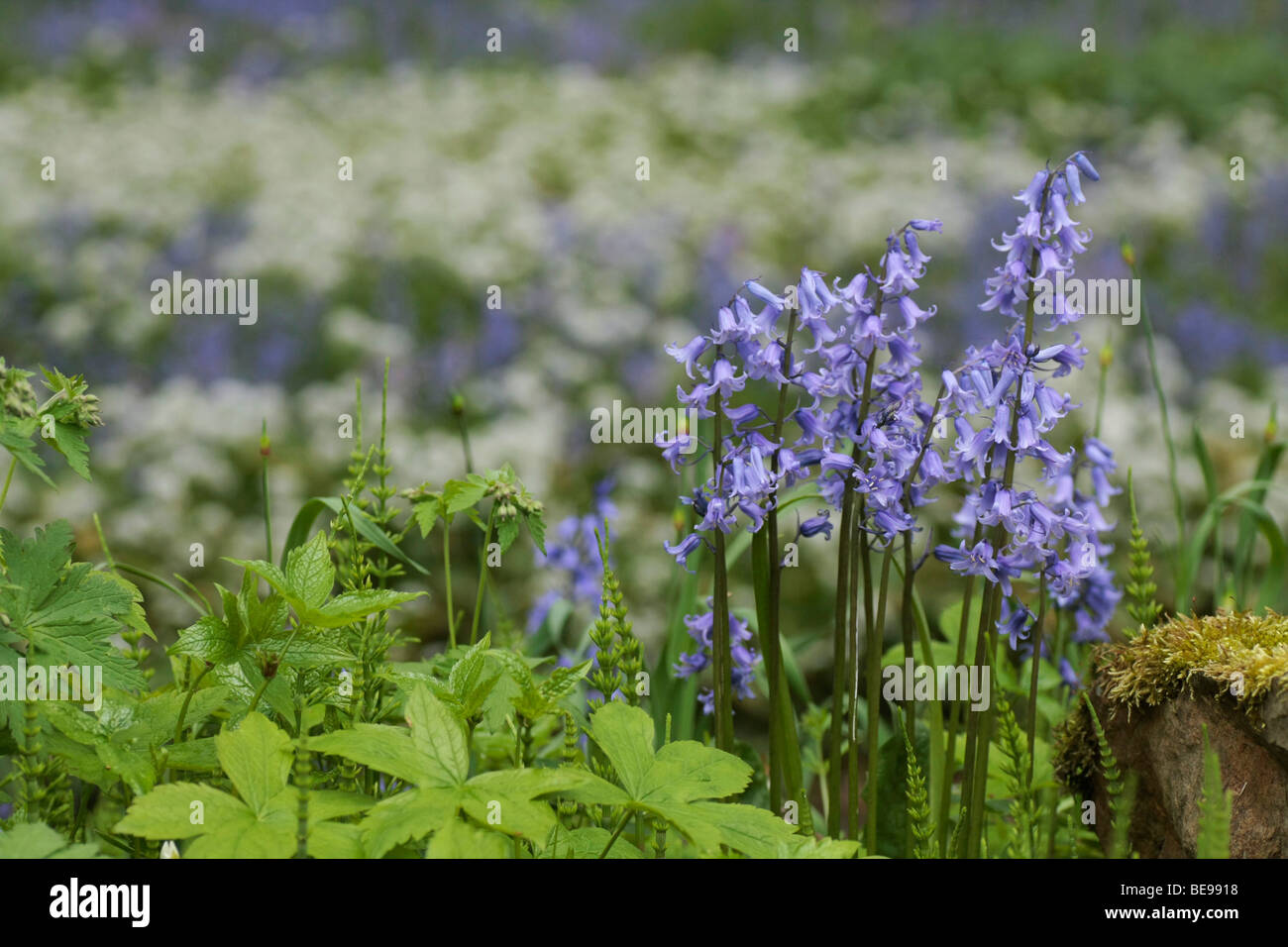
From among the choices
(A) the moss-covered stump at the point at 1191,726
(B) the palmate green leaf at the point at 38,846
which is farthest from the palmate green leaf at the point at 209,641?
(A) the moss-covered stump at the point at 1191,726

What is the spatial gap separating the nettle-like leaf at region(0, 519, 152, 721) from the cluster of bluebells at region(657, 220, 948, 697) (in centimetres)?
80

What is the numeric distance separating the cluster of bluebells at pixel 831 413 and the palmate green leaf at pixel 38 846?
34.9 inches

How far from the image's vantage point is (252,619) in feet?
5.28

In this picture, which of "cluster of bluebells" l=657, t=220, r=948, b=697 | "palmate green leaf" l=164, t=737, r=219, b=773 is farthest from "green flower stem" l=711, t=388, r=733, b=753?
"palmate green leaf" l=164, t=737, r=219, b=773

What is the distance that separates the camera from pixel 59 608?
166 cm

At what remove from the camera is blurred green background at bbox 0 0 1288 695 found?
18.0 ft

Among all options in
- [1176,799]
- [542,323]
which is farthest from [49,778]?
[542,323]

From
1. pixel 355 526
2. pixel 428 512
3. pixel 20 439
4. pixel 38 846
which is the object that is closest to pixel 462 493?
pixel 428 512

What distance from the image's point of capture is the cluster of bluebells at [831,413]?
1726 millimetres

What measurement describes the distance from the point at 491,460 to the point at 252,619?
364 centimetres

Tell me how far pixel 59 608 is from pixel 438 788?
0.63 metres

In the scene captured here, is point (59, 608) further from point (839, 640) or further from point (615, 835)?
point (839, 640)

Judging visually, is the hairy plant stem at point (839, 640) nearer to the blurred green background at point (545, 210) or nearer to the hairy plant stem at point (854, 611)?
the hairy plant stem at point (854, 611)
